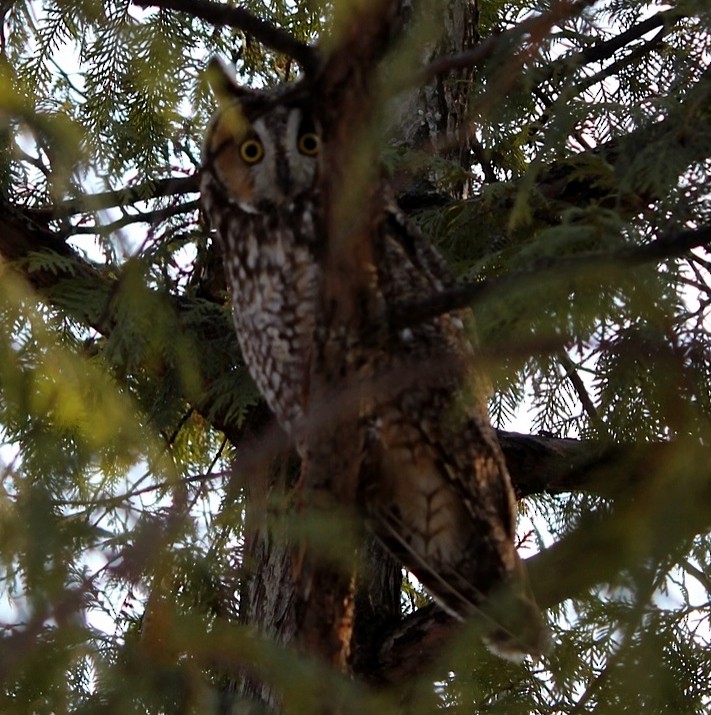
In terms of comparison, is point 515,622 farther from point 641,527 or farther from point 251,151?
point 251,151

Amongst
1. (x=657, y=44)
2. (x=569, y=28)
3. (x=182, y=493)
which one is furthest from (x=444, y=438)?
(x=657, y=44)

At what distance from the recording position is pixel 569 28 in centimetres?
300

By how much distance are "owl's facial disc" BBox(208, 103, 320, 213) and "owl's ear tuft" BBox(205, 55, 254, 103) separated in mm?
47

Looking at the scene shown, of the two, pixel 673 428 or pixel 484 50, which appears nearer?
pixel 484 50

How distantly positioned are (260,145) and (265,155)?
3 centimetres

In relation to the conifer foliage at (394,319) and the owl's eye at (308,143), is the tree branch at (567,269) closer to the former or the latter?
the conifer foliage at (394,319)

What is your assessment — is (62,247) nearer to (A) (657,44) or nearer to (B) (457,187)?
(B) (457,187)

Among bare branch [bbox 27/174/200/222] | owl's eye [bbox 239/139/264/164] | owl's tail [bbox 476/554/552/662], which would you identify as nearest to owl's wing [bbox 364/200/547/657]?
owl's tail [bbox 476/554/552/662]

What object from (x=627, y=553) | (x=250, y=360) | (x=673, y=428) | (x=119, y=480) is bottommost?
(x=627, y=553)

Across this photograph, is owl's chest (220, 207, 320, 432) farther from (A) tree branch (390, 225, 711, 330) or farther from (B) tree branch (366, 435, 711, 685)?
(B) tree branch (366, 435, 711, 685)

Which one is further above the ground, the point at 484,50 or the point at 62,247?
the point at 62,247

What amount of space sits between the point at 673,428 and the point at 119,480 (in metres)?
1.37

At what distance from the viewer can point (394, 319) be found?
1811mm

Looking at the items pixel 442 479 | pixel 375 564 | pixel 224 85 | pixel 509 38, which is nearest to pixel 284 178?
pixel 224 85
